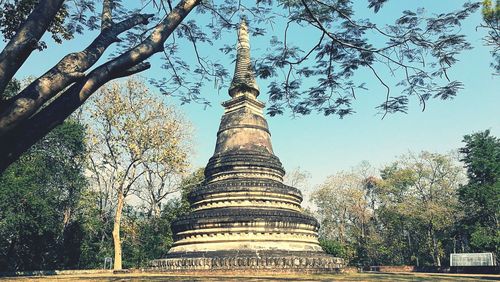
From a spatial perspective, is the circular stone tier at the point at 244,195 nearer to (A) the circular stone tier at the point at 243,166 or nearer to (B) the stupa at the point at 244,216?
(B) the stupa at the point at 244,216

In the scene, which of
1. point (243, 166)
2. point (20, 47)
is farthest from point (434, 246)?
point (20, 47)

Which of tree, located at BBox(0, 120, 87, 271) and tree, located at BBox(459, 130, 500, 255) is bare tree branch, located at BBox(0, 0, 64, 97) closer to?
tree, located at BBox(0, 120, 87, 271)

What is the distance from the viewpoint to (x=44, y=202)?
23.7 meters

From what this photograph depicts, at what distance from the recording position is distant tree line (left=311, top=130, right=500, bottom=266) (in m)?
32.5

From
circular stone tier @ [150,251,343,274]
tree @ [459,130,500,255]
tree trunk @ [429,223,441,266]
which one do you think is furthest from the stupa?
tree trunk @ [429,223,441,266]

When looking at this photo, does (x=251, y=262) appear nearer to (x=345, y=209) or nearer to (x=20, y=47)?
(x=20, y=47)

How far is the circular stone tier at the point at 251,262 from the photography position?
16031 mm

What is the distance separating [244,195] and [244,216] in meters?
1.60

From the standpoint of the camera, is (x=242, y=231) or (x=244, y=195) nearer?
(x=242, y=231)

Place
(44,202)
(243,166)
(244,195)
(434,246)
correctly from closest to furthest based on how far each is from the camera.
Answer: (244,195) < (243,166) < (44,202) < (434,246)

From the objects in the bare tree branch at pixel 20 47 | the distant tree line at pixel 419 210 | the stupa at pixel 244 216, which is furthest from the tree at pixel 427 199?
the bare tree branch at pixel 20 47

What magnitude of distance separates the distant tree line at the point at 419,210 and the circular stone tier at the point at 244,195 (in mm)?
17048

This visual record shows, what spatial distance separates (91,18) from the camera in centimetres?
889

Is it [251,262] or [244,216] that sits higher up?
[244,216]
